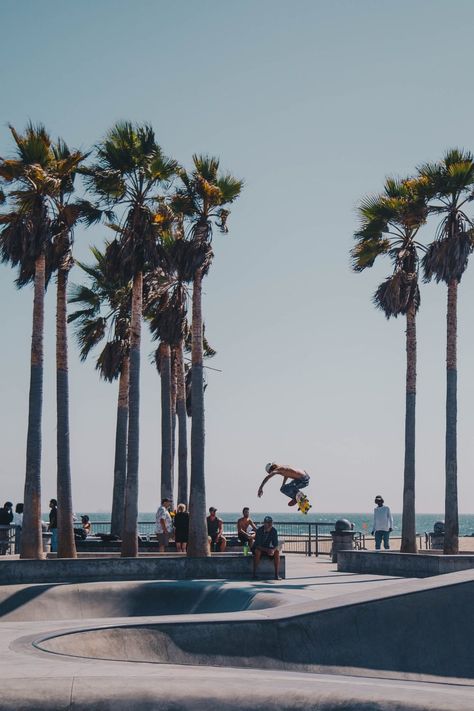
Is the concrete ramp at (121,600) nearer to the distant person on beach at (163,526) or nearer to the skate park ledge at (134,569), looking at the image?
the skate park ledge at (134,569)

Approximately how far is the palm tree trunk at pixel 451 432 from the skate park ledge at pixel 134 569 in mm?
5083

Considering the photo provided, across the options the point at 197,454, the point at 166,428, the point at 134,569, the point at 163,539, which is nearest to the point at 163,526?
the point at 163,539

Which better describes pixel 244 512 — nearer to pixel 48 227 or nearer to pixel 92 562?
pixel 92 562

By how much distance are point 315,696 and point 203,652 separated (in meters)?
3.63

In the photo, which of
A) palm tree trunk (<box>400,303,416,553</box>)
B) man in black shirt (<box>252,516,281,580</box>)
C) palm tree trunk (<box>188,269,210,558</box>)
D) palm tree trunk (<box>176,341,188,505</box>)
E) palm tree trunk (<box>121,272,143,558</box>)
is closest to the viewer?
man in black shirt (<box>252,516,281,580</box>)

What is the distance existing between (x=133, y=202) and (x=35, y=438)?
693 cm

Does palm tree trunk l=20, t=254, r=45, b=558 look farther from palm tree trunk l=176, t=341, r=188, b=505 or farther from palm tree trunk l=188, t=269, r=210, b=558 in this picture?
palm tree trunk l=176, t=341, r=188, b=505

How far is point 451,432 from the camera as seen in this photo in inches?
1013

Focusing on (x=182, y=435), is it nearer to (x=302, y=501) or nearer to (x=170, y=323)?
(x=170, y=323)

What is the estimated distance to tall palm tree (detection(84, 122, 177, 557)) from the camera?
2480cm

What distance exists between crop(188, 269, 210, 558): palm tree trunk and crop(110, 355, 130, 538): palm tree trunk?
839 centimetres

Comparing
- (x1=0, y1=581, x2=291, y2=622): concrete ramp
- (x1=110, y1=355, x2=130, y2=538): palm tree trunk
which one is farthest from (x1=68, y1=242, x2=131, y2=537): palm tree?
(x1=0, y1=581, x2=291, y2=622): concrete ramp

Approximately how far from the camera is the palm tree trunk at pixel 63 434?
2339 centimetres

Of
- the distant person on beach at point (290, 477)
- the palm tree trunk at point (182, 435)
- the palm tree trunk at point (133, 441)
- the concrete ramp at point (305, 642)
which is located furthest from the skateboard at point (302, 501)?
the concrete ramp at point (305, 642)
